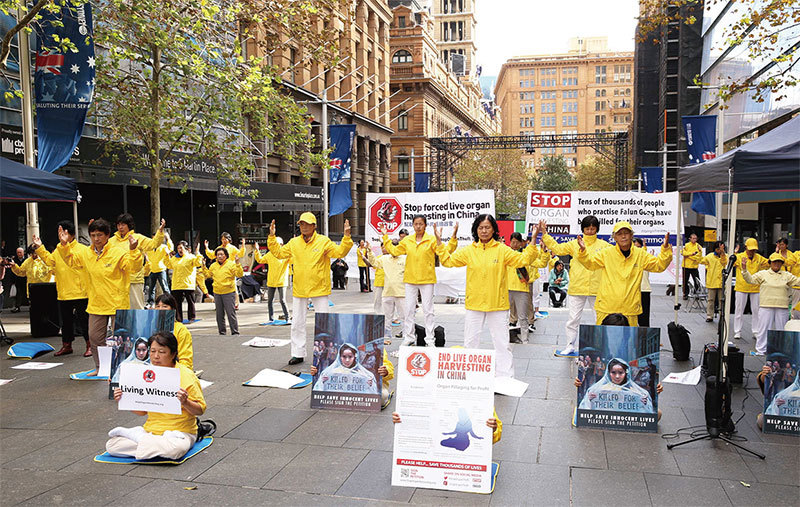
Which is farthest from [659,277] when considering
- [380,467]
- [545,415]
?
[380,467]

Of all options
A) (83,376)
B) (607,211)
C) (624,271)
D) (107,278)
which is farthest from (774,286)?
(83,376)

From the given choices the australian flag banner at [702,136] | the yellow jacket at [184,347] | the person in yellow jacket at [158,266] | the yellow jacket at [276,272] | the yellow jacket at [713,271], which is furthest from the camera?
the australian flag banner at [702,136]

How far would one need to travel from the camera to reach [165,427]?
5.67 meters

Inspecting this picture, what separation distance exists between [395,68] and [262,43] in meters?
59.8

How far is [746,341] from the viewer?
38.8ft

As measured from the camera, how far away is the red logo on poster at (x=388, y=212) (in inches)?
455

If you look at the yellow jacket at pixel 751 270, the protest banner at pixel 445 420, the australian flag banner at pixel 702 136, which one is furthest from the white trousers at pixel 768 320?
the australian flag banner at pixel 702 136

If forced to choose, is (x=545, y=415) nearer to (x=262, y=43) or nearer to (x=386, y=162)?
(x=262, y=43)

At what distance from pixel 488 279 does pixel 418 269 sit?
248cm

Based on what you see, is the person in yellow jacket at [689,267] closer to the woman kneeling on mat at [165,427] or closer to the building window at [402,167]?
the woman kneeling on mat at [165,427]

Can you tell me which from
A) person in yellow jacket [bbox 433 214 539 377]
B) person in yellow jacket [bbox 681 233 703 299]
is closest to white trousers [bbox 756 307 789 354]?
person in yellow jacket [bbox 681 233 703 299]

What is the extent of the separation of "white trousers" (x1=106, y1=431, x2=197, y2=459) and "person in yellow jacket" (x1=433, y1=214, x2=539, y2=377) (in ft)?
11.5

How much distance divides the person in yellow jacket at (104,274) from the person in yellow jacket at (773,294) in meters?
8.96

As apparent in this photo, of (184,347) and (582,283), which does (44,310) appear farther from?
(582,283)
